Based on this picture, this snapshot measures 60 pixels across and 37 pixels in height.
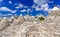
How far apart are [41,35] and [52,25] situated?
2430 mm

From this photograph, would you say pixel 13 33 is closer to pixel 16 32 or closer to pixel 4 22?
pixel 16 32

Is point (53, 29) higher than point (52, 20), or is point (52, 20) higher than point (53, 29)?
point (52, 20)

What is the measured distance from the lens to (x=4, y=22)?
39.7m

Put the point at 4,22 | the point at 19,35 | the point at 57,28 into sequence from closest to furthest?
the point at 57,28 → the point at 19,35 → the point at 4,22

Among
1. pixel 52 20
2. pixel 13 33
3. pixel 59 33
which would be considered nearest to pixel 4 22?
pixel 13 33

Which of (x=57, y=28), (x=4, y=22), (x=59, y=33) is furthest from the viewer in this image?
(x=4, y=22)

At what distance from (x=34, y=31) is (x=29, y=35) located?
841 millimetres

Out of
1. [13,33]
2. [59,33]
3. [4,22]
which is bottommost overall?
[59,33]

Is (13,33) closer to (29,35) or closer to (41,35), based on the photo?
(29,35)

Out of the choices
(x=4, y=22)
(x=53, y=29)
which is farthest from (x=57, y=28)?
(x=4, y=22)

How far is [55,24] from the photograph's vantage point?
20469mm

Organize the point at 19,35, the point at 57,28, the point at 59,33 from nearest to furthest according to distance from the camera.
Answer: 1. the point at 59,33
2. the point at 57,28
3. the point at 19,35

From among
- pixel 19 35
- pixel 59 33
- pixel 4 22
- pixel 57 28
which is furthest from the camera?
pixel 4 22

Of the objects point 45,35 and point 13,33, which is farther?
point 13,33
